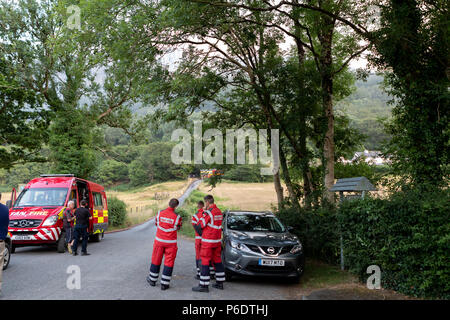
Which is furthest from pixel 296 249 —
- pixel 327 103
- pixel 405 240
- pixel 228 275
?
pixel 327 103

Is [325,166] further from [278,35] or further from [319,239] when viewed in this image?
[278,35]

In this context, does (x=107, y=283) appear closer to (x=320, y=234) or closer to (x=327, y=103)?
(x=320, y=234)

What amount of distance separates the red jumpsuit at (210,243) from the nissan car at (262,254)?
0.68 metres

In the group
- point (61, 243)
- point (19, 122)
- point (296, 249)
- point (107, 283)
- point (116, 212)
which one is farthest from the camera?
point (116, 212)

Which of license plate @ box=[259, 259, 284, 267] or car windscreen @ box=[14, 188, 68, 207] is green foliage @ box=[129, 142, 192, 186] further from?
license plate @ box=[259, 259, 284, 267]

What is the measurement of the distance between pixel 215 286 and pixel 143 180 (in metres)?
111

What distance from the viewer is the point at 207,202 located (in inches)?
320

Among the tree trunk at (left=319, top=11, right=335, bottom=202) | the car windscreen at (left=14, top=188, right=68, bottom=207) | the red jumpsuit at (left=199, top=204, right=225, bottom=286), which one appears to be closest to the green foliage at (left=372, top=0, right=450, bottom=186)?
the tree trunk at (left=319, top=11, right=335, bottom=202)

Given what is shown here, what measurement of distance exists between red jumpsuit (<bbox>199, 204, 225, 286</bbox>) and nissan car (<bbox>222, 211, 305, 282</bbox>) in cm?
68

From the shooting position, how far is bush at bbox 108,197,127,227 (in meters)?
31.2

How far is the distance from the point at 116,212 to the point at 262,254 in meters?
26.1

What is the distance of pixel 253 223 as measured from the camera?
392 inches

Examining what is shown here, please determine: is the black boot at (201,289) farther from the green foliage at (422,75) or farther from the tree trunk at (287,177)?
the tree trunk at (287,177)
